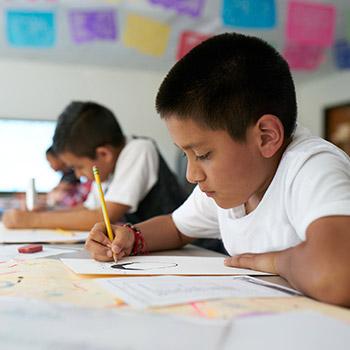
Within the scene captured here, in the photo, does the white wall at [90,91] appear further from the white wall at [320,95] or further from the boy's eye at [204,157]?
the boy's eye at [204,157]

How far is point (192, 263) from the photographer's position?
0.76 meters

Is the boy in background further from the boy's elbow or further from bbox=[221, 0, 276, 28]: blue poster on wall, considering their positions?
the boy's elbow

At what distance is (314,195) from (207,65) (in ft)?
0.81

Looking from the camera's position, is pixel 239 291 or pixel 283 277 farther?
pixel 283 277

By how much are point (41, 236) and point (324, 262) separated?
2.79ft

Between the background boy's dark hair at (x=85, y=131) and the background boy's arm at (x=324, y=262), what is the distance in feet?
3.28

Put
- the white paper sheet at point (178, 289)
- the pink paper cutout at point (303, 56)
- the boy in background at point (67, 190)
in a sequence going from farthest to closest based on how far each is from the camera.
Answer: the pink paper cutout at point (303, 56)
the boy in background at point (67, 190)
the white paper sheet at point (178, 289)

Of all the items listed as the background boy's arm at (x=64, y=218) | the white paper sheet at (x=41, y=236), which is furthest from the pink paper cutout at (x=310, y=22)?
the white paper sheet at (x=41, y=236)

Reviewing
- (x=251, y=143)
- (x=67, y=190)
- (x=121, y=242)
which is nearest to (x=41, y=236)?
(x=121, y=242)

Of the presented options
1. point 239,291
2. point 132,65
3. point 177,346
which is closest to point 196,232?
point 239,291

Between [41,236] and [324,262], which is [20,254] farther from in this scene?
[324,262]

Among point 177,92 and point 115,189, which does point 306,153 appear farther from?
point 115,189

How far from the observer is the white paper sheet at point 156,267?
669 mm

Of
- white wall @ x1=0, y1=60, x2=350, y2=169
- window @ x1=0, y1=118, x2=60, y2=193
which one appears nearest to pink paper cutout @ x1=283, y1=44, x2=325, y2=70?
white wall @ x1=0, y1=60, x2=350, y2=169
